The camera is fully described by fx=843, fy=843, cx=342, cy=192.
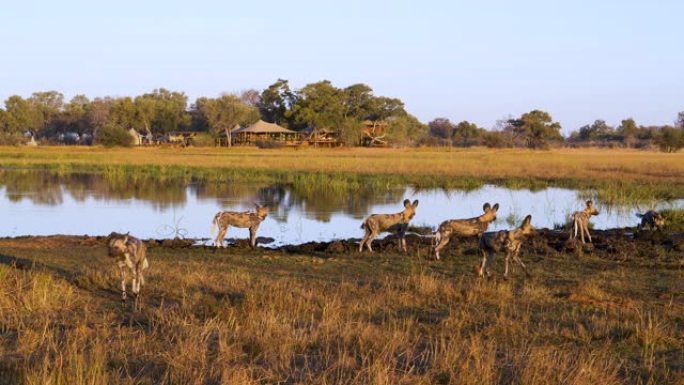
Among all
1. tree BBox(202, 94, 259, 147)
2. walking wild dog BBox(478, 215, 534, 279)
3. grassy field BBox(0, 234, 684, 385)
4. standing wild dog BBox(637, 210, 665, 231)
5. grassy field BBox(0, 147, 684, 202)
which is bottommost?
grassy field BBox(0, 147, 684, 202)

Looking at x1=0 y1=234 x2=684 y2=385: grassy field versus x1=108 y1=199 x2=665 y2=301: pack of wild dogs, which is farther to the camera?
x1=108 y1=199 x2=665 y2=301: pack of wild dogs

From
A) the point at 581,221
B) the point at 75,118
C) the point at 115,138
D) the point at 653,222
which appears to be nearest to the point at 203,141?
the point at 115,138

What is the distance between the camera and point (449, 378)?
6.83 m

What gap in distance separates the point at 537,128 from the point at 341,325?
105266 mm

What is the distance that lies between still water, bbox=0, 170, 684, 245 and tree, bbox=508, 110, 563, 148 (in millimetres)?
75880

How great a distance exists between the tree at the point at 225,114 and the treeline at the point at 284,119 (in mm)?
84

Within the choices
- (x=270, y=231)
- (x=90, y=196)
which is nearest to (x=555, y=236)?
(x=270, y=231)

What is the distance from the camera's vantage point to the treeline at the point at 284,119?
3814 inches

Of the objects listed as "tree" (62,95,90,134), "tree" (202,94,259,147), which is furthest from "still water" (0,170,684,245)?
"tree" (62,95,90,134)

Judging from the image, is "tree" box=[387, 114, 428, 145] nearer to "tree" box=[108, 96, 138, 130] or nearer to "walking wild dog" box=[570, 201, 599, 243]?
"tree" box=[108, 96, 138, 130]

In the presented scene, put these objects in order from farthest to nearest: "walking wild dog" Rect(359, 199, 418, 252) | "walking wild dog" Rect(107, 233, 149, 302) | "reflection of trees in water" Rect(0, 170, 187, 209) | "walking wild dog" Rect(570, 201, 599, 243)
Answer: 1. "reflection of trees in water" Rect(0, 170, 187, 209)
2. "walking wild dog" Rect(570, 201, 599, 243)
3. "walking wild dog" Rect(359, 199, 418, 252)
4. "walking wild dog" Rect(107, 233, 149, 302)

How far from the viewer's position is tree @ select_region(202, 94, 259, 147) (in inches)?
3984

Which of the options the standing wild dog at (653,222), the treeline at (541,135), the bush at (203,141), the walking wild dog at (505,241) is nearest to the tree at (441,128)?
the treeline at (541,135)

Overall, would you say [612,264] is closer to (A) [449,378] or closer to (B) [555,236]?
(B) [555,236]
